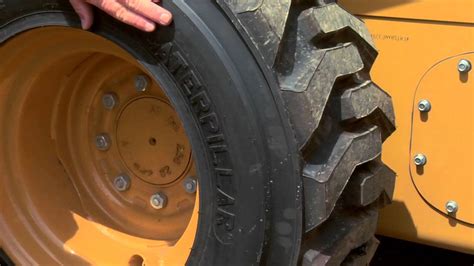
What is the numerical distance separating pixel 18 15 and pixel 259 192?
2.24ft


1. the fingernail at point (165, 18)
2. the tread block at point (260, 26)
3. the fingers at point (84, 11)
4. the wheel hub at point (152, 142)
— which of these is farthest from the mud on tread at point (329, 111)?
the wheel hub at point (152, 142)

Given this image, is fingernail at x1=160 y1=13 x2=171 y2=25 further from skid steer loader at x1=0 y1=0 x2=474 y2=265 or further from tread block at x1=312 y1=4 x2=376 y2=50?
tread block at x1=312 y1=4 x2=376 y2=50

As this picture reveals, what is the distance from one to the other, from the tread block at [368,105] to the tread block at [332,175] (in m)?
0.05

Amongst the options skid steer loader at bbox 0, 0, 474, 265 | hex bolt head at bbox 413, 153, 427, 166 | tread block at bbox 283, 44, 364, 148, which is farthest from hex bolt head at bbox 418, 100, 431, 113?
tread block at bbox 283, 44, 364, 148

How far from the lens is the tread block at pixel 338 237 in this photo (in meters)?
1.70

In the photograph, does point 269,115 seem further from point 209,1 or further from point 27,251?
point 27,251

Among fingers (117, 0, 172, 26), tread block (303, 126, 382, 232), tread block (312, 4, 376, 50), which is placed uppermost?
fingers (117, 0, 172, 26)

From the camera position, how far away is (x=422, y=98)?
1924 mm

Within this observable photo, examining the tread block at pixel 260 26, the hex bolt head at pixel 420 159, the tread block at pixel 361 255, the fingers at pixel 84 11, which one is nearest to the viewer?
the tread block at pixel 260 26

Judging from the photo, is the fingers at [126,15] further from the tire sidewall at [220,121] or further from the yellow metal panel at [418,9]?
the yellow metal panel at [418,9]

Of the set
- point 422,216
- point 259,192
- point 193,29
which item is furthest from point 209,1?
point 422,216

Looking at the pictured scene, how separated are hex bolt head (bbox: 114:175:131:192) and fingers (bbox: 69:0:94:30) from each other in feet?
1.69

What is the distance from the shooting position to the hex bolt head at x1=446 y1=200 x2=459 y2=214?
191 centimetres

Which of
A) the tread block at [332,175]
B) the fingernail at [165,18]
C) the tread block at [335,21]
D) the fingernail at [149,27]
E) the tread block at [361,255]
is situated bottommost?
the tread block at [361,255]
